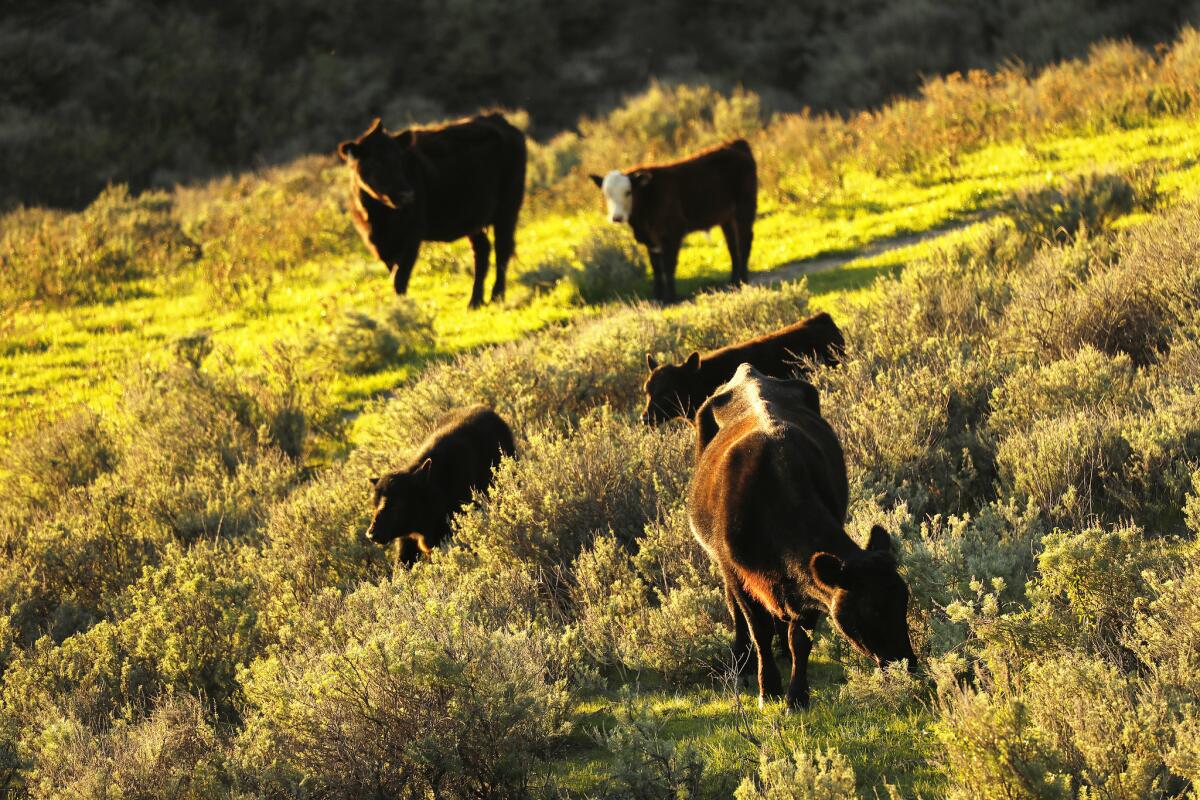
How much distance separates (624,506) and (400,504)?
1.60m

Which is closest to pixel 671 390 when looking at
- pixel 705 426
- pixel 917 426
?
pixel 917 426

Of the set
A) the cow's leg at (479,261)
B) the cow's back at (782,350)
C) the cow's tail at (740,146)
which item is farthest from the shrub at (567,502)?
the cow's leg at (479,261)

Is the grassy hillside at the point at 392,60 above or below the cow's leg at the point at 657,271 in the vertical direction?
below

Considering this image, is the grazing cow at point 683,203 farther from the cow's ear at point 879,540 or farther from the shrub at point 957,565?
the cow's ear at point 879,540

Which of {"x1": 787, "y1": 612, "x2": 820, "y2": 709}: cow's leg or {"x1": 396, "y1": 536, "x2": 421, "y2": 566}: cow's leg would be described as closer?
{"x1": 787, "y1": 612, "x2": 820, "y2": 709}: cow's leg

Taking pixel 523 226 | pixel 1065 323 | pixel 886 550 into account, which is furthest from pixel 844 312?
pixel 523 226

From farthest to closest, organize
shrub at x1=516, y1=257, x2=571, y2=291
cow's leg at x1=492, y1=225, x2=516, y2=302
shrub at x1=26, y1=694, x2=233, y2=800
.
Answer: cow's leg at x1=492, y1=225, x2=516, y2=302
shrub at x1=516, y1=257, x2=571, y2=291
shrub at x1=26, y1=694, x2=233, y2=800

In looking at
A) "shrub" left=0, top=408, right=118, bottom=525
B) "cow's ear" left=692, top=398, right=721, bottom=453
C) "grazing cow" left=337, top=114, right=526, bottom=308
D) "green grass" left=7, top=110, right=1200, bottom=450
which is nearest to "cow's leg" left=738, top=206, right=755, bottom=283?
"green grass" left=7, top=110, right=1200, bottom=450

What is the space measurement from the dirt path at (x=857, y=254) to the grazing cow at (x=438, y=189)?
11.3ft

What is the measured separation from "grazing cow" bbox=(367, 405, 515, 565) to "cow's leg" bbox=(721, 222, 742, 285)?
193 inches

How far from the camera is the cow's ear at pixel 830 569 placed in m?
4.80

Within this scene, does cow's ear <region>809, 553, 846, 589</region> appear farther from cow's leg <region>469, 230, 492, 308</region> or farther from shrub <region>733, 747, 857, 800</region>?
cow's leg <region>469, 230, 492, 308</region>

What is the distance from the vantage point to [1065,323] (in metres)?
9.30

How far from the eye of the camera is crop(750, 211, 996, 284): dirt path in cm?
1420
